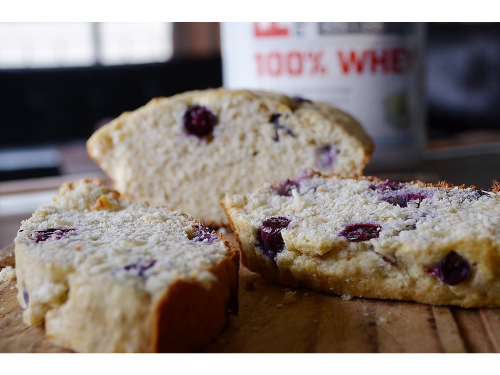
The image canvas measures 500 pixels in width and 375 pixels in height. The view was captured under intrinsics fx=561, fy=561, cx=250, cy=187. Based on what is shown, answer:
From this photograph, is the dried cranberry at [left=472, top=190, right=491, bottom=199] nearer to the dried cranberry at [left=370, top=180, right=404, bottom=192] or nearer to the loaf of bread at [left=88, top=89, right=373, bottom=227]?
the dried cranberry at [left=370, top=180, right=404, bottom=192]

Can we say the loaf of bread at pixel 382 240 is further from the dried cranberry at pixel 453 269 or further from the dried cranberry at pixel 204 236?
the dried cranberry at pixel 204 236

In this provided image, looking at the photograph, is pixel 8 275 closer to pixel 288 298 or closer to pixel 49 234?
pixel 49 234

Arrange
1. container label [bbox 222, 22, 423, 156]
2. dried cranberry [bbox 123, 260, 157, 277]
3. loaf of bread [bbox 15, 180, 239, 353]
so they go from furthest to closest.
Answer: container label [bbox 222, 22, 423, 156] < dried cranberry [bbox 123, 260, 157, 277] < loaf of bread [bbox 15, 180, 239, 353]

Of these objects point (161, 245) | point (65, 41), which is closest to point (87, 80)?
point (65, 41)

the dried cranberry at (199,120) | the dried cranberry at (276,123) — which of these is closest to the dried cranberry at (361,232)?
the dried cranberry at (276,123)

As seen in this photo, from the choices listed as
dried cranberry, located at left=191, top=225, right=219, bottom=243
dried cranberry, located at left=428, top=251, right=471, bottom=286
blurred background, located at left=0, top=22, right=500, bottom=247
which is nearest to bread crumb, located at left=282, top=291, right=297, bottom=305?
dried cranberry, located at left=191, top=225, right=219, bottom=243

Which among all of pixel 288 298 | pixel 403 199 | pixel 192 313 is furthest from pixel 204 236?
pixel 403 199
